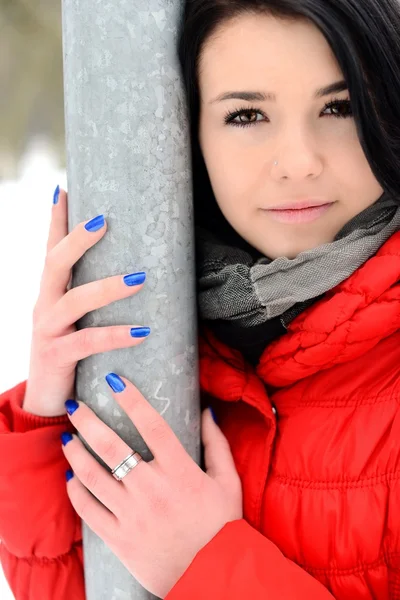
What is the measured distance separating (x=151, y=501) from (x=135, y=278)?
381mm

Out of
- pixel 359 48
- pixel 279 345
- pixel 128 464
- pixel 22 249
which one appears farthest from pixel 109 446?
pixel 22 249

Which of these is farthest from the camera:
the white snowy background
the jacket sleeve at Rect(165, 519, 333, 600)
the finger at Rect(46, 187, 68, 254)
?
the white snowy background

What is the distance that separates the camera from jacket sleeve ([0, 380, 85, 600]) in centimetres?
125

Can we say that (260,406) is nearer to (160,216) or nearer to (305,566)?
(305,566)

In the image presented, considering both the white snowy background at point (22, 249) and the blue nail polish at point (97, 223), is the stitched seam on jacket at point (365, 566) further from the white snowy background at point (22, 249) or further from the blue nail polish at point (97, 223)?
the white snowy background at point (22, 249)

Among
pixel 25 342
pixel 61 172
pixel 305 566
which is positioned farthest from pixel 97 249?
pixel 61 172

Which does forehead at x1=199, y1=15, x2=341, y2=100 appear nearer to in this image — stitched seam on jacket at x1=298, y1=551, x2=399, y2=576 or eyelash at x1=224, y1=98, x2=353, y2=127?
eyelash at x1=224, y1=98, x2=353, y2=127

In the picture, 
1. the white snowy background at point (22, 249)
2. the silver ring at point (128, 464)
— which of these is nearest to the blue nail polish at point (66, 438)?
the silver ring at point (128, 464)

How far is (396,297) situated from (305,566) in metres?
0.51

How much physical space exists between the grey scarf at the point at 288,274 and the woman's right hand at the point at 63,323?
0.79 ft

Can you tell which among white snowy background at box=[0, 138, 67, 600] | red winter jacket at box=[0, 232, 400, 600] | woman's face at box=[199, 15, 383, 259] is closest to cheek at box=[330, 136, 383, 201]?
woman's face at box=[199, 15, 383, 259]

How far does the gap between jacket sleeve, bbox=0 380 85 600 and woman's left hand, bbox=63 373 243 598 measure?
0.54 ft

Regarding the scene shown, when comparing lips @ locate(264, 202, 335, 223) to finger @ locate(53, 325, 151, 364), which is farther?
lips @ locate(264, 202, 335, 223)

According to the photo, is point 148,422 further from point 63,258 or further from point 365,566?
point 365,566
